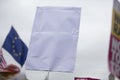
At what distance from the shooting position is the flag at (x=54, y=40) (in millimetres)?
15148

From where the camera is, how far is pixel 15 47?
1791cm

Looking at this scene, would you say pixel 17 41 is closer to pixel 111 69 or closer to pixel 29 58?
pixel 29 58

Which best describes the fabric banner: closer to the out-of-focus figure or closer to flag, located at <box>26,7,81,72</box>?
flag, located at <box>26,7,81,72</box>

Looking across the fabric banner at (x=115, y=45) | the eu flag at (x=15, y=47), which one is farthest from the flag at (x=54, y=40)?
the fabric banner at (x=115, y=45)

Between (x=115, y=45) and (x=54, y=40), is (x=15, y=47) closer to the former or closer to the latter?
(x=54, y=40)

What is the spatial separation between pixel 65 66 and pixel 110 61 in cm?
391

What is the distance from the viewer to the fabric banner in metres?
11.3

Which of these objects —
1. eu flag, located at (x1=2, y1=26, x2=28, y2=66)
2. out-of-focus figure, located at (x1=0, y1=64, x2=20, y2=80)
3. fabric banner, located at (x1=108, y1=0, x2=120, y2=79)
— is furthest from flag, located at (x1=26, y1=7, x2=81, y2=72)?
fabric banner, located at (x1=108, y1=0, x2=120, y2=79)

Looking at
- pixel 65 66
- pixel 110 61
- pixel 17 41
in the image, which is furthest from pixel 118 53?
pixel 17 41

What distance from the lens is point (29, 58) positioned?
15305mm

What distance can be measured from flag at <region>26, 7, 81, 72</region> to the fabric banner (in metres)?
3.22

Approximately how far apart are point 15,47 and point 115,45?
696 centimetres

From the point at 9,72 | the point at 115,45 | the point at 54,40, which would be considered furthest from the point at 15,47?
the point at 115,45

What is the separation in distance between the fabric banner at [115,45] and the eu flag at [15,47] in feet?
20.0
